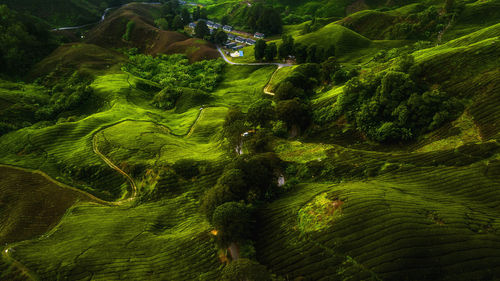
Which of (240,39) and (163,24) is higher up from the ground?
(240,39)

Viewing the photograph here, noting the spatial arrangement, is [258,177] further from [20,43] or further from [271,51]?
[20,43]

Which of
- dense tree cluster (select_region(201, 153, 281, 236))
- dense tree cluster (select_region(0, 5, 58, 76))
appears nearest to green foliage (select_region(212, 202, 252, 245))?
dense tree cluster (select_region(201, 153, 281, 236))

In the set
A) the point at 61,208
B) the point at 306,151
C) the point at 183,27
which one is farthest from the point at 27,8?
the point at 306,151

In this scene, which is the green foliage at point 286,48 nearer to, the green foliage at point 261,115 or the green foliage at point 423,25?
the green foliage at point 423,25

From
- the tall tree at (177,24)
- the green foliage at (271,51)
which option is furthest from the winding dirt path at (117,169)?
the tall tree at (177,24)

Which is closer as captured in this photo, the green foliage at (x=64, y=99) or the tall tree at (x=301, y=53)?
the green foliage at (x=64, y=99)

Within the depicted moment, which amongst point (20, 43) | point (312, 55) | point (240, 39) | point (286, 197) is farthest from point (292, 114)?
point (20, 43)
